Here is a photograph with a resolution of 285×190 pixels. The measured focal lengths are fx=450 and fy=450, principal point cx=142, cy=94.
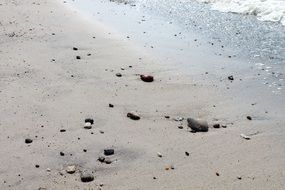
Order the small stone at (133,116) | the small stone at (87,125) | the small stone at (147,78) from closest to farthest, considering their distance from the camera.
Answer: the small stone at (87,125) < the small stone at (133,116) < the small stone at (147,78)

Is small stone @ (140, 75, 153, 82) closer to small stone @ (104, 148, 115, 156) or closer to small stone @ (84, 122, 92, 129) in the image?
small stone @ (84, 122, 92, 129)

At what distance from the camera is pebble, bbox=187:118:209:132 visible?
20.0ft

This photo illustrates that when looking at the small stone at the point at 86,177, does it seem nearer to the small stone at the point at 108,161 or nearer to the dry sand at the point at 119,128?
the dry sand at the point at 119,128

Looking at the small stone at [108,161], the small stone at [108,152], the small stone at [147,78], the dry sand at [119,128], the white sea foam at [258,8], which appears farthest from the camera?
the white sea foam at [258,8]

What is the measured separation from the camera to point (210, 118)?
654 centimetres

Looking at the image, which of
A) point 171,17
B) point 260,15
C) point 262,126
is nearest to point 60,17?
point 171,17

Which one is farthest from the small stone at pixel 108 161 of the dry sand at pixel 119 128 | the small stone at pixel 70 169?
the small stone at pixel 70 169

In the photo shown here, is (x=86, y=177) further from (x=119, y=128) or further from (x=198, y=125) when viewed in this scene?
(x=198, y=125)

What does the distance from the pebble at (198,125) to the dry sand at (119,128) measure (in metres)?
0.11

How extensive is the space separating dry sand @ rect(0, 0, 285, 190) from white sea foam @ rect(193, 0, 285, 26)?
6484 mm

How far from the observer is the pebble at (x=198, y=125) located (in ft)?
20.0

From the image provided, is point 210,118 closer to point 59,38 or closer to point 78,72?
point 78,72

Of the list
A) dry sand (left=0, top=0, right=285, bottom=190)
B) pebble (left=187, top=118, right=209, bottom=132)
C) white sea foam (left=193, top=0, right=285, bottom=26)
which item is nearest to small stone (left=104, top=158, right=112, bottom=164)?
dry sand (left=0, top=0, right=285, bottom=190)

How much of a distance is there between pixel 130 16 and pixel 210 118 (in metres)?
7.80
